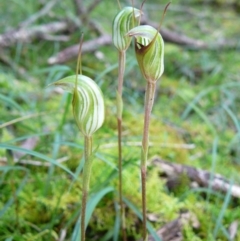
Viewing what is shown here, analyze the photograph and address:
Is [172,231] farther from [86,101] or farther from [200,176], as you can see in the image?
[86,101]

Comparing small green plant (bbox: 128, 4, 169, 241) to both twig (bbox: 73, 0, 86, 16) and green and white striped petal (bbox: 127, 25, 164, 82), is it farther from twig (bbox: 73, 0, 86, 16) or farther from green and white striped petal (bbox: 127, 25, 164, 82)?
twig (bbox: 73, 0, 86, 16)

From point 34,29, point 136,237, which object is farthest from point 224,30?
point 136,237

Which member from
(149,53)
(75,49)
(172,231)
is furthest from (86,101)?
(75,49)

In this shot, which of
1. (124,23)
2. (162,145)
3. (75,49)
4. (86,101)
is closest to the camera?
(86,101)

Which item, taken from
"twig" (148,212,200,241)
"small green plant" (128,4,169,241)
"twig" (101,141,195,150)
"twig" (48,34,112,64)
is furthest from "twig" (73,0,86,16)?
"small green plant" (128,4,169,241)

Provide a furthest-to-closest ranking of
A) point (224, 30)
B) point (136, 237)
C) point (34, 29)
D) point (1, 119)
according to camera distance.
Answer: point (224, 30)
point (34, 29)
point (1, 119)
point (136, 237)

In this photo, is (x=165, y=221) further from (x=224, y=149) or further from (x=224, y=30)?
(x=224, y=30)
